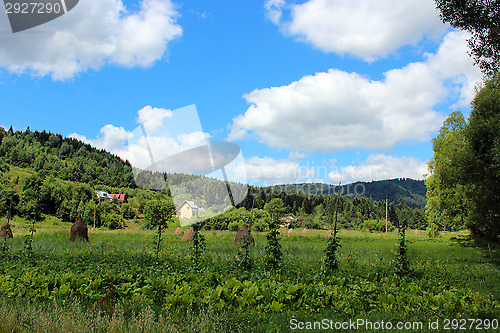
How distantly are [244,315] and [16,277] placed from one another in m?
6.81

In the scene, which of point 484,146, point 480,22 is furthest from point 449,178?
point 480,22

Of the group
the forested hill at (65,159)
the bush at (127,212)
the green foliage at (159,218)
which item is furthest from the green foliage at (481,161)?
the forested hill at (65,159)

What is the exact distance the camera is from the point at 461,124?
28.8 meters

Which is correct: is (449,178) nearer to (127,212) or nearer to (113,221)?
(113,221)

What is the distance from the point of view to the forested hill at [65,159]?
10844 cm

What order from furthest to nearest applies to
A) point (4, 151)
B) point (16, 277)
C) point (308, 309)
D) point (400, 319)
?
point (4, 151) < point (16, 277) < point (308, 309) < point (400, 319)

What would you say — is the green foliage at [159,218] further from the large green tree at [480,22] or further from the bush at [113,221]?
the bush at [113,221]

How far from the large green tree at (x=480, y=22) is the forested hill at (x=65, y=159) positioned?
9771 cm

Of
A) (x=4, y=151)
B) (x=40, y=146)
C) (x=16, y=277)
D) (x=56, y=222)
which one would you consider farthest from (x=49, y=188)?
(x=16, y=277)

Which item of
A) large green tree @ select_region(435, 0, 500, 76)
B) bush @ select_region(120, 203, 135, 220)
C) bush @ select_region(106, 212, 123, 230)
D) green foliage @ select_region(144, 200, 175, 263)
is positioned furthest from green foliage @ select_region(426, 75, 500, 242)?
bush @ select_region(120, 203, 135, 220)

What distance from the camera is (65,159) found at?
120m

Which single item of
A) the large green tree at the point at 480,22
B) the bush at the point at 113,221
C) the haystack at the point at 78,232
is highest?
the large green tree at the point at 480,22

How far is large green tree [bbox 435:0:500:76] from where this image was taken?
12.6m

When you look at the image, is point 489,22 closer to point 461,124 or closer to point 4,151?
point 461,124
